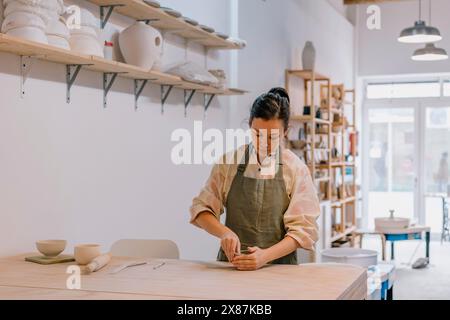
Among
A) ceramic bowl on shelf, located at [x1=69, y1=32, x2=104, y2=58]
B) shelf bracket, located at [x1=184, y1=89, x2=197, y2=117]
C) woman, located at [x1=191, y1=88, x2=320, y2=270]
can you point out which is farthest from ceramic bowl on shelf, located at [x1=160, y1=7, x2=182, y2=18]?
woman, located at [x1=191, y1=88, x2=320, y2=270]

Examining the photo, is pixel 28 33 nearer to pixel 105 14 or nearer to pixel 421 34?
pixel 105 14

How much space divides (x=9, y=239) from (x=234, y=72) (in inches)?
111

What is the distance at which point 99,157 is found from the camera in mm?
3342

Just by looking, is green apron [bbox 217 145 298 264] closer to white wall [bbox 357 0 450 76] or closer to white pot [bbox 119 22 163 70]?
white pot [bbox 119 22 163 70]

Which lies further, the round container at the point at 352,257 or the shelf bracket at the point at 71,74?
the round container at the point at 352,257

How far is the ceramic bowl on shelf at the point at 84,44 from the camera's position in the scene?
291 centimetres

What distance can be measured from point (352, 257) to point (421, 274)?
3035 millimetres

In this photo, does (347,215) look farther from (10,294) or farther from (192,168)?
(10,294)

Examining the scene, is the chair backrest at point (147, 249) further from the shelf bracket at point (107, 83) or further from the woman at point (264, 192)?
the shelf bracket at point (107, 83)

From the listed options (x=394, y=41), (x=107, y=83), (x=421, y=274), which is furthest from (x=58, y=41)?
(x=394, y=41)

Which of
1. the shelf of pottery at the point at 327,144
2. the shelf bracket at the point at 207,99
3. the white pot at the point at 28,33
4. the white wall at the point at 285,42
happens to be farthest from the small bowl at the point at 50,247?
the shelf of pottery at the point at 327,144

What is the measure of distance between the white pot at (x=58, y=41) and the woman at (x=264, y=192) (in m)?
0.85

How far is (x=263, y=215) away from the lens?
2.47 meters

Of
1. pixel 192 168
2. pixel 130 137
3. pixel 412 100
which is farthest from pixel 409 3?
pixel 130 137
